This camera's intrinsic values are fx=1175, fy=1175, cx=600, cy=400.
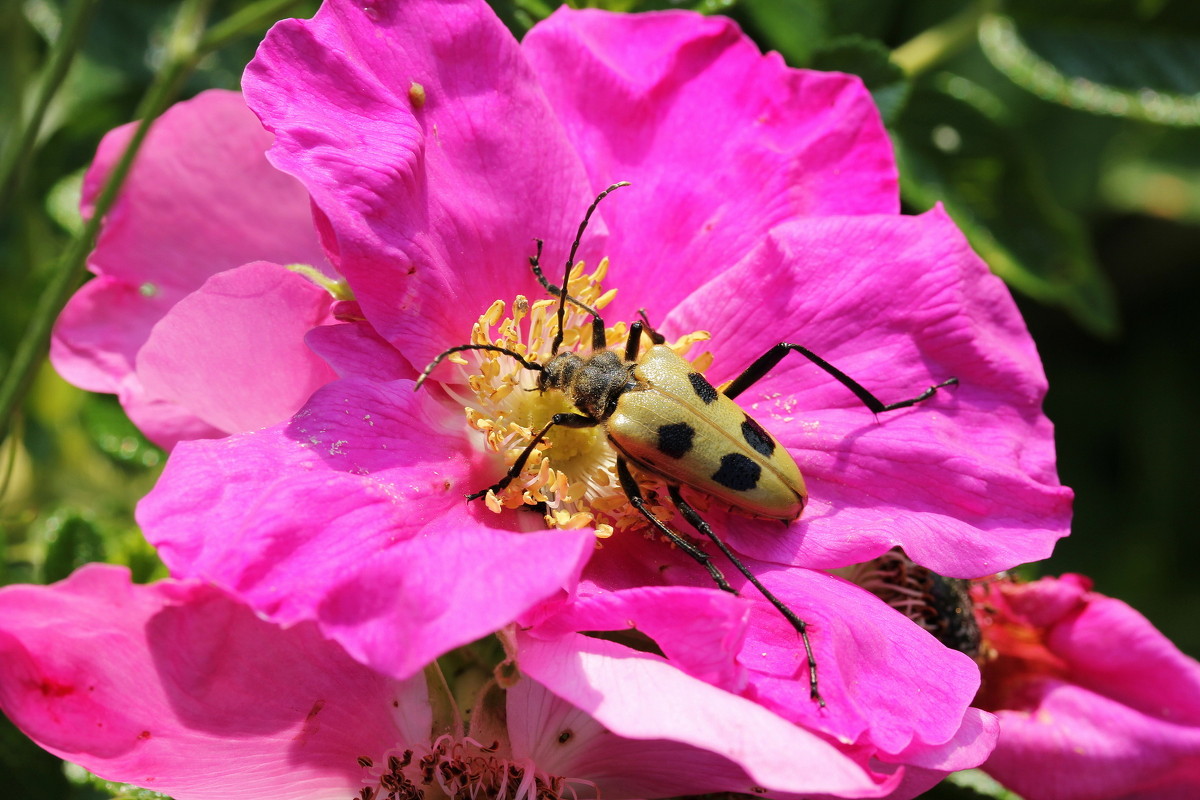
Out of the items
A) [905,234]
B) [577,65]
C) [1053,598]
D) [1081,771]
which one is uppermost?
[577,65]

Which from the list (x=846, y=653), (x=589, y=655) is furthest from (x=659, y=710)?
(x=846, y=653)

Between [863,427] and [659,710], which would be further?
[863,427]

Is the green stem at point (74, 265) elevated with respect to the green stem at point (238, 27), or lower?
lower

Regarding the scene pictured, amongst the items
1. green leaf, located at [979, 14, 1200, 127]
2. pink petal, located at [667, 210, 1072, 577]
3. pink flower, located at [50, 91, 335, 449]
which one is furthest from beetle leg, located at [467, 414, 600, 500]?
green leaf, located at [979, 14, 1200, 127]

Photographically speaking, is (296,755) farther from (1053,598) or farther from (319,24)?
(1053,598)

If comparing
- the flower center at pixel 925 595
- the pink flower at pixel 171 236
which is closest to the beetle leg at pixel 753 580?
the flower center at pixel 925 595

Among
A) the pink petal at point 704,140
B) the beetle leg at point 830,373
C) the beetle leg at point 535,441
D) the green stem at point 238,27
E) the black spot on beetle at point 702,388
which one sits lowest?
the beetle leg at point 535,441

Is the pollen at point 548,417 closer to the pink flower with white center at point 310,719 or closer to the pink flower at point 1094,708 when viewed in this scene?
the pink flower with white center at point 310,719
